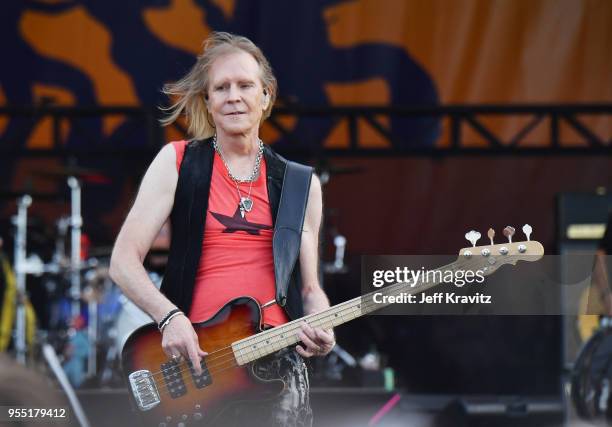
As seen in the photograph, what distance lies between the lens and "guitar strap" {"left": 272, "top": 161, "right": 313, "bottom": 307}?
2.80 metres

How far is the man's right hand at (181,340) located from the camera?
267 centimetres

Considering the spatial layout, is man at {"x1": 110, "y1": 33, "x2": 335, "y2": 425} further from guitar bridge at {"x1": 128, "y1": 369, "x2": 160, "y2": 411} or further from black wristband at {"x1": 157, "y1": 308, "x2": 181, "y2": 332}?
guitar bridge at {"x1": 128, "y1": 369, "x2": 160, "y2": 411}

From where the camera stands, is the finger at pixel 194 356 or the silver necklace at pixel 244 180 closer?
the finger at pixel 194 356

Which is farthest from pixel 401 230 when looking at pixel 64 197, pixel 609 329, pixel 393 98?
pixel 609 329

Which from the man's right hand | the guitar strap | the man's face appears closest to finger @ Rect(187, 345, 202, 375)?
the man's right hand

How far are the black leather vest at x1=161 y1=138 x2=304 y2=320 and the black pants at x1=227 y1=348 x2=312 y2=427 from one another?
0.13m

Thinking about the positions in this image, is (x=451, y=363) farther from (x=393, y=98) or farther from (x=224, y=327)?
(x=224, y=327)

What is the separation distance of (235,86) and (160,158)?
0.98 feet

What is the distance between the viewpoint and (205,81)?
9.57 feet

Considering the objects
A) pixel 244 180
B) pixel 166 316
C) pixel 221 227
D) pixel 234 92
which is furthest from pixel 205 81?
pixel 166 316

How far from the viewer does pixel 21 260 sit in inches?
393

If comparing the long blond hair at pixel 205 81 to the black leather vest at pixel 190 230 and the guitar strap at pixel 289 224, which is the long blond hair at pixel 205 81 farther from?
the guitar strap at pixel 289 224

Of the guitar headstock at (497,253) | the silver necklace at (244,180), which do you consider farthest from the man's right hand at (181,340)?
the guitar headstock at (497,253)

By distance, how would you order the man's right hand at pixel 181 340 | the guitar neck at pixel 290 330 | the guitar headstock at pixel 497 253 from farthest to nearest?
the guitar headstock at pixel 497 253 → the guitar neck at pixel 290 330 → the man's right hand at pixel 181 340
